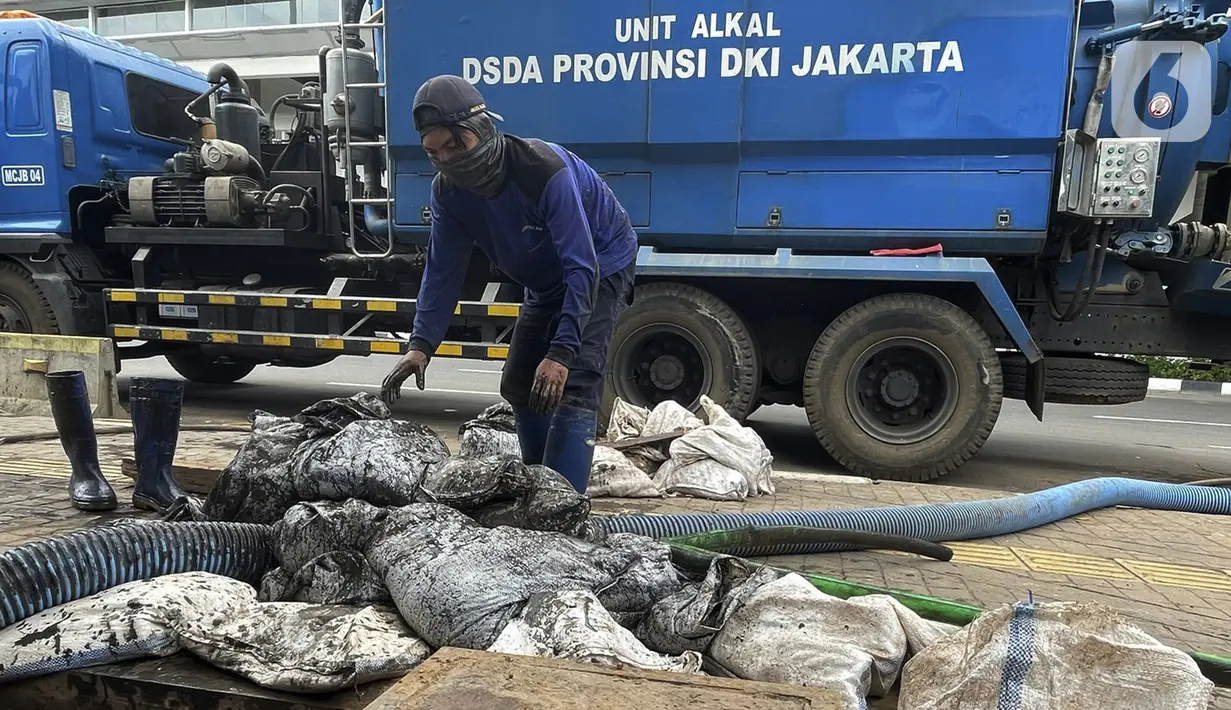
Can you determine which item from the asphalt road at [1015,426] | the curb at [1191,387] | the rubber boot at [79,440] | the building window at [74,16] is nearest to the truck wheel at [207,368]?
the asphalt road at [1015,426]

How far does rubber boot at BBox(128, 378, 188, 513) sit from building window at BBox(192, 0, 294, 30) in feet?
66.1

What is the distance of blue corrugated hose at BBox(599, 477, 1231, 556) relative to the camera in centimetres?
266

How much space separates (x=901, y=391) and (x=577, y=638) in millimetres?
3461

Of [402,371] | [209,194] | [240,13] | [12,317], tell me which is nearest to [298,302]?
[209,194]

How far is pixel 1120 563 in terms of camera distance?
2928mm

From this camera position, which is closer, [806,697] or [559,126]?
[806,697]

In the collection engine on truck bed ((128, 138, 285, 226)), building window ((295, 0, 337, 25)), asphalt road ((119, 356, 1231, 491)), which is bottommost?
asphalt road ((119, 356, 1231, 491))

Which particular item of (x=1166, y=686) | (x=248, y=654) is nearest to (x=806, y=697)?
(x=1166, y=686)

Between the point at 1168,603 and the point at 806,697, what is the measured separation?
1910 mm

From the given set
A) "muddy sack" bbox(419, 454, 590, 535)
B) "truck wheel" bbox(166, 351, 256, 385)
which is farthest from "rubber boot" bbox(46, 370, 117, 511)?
"truck wheel" bbox(166, 351, 256, 385)

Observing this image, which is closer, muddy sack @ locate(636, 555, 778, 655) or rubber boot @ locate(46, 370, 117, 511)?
muddy sack @ locate(636, 555, 778, 655)

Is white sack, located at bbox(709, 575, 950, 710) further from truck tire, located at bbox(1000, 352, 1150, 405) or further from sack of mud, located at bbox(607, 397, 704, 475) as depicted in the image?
truck tire, located at bbox(1000, 352, 1150, 405)

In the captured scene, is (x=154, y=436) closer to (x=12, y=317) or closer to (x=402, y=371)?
(x=402, y=371)

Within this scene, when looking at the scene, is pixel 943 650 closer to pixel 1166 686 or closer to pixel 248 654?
pixel 1166 686
